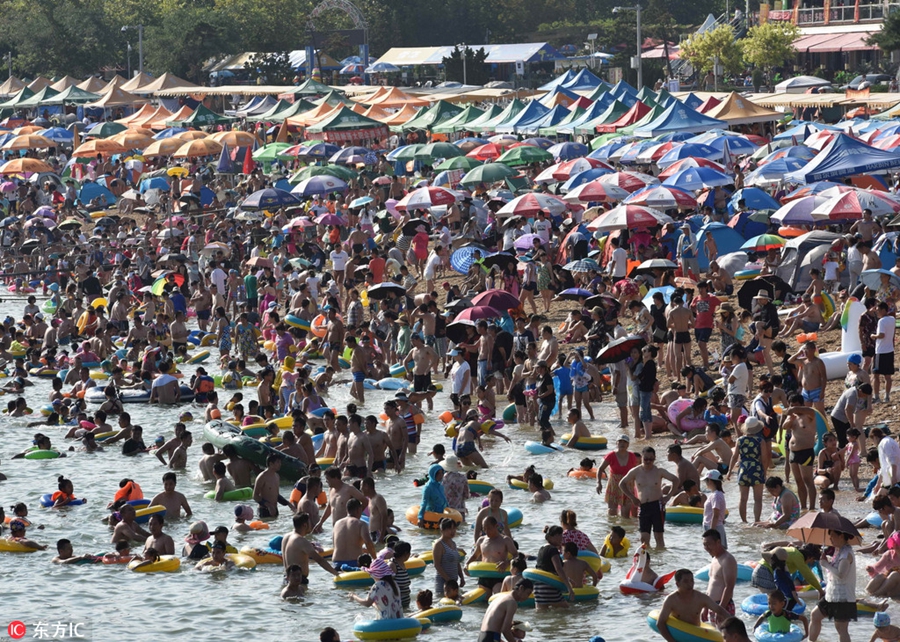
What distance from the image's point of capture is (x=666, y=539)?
1428 centimetres

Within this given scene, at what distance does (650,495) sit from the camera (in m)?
13.8

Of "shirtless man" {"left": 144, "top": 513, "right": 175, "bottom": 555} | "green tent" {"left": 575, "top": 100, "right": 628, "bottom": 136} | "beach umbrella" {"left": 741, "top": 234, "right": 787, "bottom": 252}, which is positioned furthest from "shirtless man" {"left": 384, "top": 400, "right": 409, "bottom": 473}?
"green tent" {"left": 575, "top": 100, "right": 628, "bottom": 136}

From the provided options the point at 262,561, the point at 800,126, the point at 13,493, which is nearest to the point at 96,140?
the point at 800,126

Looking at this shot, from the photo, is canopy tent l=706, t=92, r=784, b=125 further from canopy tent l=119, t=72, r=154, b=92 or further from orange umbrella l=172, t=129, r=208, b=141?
canopy tent l=119, t=72, r=154, b=92

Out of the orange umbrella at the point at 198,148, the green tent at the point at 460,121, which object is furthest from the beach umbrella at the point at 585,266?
the orange umbrella at the point at 198,148

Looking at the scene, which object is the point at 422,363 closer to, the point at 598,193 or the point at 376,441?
the point at 376,441

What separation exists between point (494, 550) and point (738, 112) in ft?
82.5

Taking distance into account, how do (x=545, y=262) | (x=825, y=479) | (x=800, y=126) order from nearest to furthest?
1. (x=825, y=479)
2. (x=545, y=262)
3. (x=800, y=126)

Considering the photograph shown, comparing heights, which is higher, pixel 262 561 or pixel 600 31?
pixel 600 31

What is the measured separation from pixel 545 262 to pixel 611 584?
1161 cm

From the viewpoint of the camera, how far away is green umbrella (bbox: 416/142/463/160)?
120 ft

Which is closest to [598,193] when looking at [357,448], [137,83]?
[357,448]

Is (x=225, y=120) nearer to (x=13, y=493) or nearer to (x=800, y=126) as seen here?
(x=800, y=126)

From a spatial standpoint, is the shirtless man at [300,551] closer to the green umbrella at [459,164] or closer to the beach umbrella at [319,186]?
the beach umbrella at [319,186]
